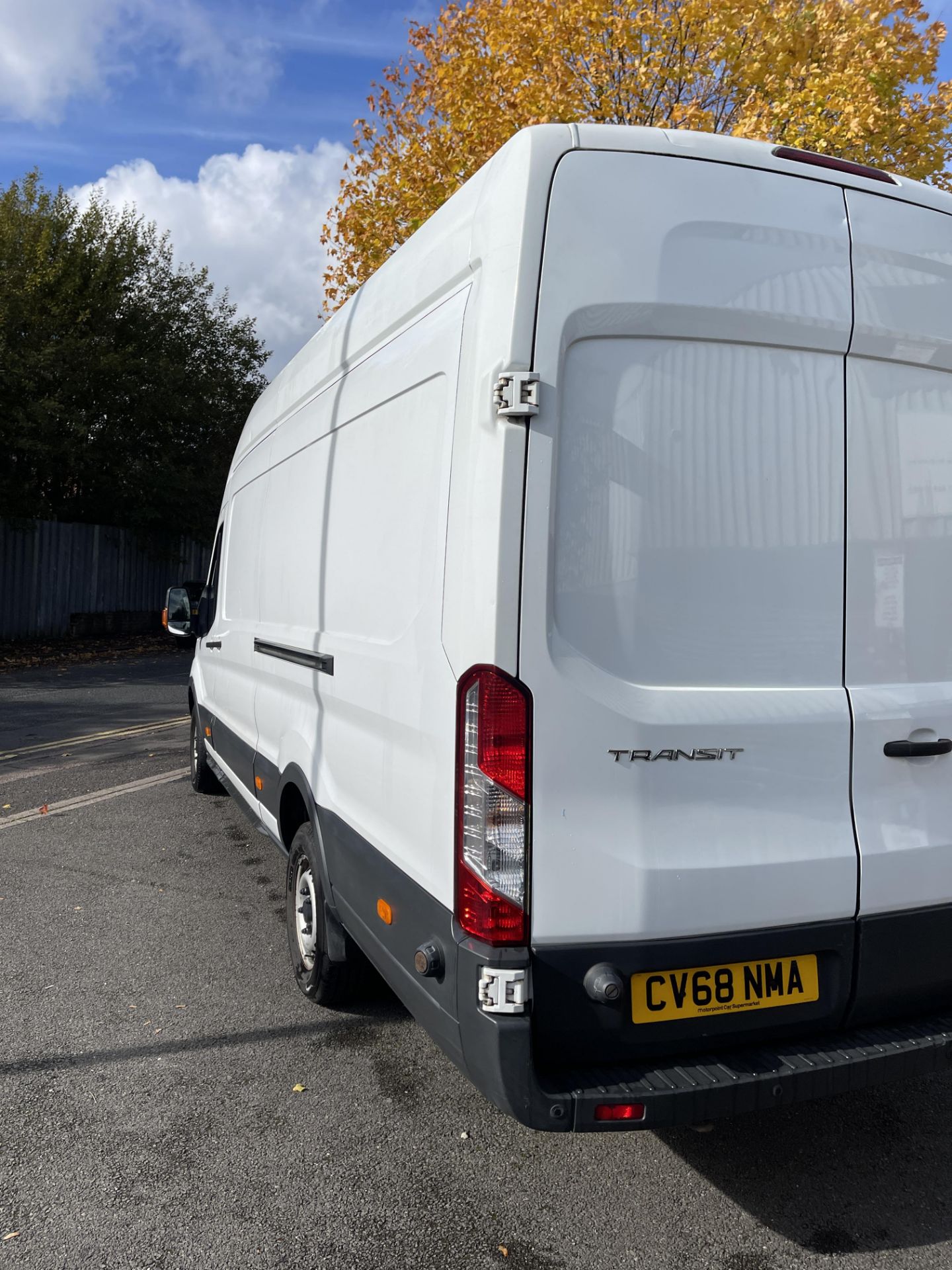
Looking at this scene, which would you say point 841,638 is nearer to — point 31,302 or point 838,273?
point 838,273

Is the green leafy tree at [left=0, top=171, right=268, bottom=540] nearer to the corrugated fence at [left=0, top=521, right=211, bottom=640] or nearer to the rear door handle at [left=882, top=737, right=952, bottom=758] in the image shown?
the corrugated fence at [left=0, top=521, right=211, bottom=640]

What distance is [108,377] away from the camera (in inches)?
833

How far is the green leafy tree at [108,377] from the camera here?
761 inches

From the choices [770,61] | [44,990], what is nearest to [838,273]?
[44,990]

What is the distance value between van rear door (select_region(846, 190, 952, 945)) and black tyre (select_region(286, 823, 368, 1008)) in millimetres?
1973

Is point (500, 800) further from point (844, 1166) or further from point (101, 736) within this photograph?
point (101, 736)

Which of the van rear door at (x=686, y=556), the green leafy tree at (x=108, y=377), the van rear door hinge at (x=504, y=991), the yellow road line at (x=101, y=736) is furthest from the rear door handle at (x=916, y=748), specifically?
the green leafy tree at (x=108, y=377)

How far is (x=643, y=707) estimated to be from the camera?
8.20 feet

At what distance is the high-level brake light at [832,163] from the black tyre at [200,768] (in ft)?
18.8

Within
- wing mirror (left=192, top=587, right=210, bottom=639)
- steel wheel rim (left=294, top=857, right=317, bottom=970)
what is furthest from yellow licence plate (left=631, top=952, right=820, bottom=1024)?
wing mirror (left=192, top=587, right=210, bottom=639)

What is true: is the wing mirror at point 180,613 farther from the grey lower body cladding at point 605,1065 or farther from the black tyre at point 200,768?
the grey lower body cladding at point 605,1065

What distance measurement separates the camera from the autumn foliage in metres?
10.9

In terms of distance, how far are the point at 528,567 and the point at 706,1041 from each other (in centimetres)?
129

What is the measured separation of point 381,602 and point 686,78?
11.0 metres
